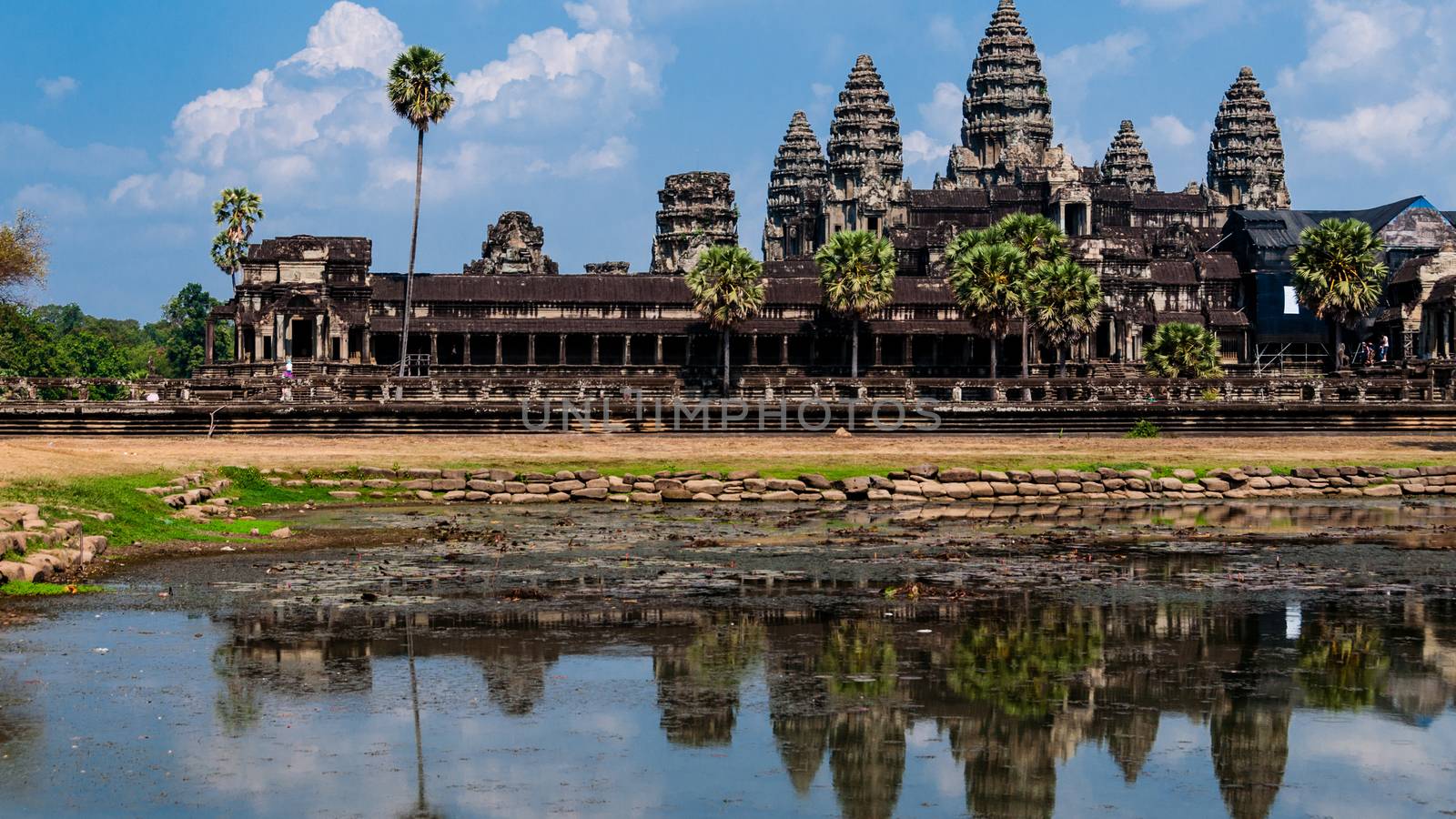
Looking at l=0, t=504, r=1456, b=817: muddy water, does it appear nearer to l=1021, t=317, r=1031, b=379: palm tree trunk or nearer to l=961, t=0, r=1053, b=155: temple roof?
l=1021, t=317, r=1031, b=379: palm tree trunk

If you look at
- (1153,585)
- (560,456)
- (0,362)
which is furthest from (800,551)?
(0,362)

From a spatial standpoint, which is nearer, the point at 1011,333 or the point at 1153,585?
the point at 1153,585

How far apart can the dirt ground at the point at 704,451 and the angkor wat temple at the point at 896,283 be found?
35.0 m

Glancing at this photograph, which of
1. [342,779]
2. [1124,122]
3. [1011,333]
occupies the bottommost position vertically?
[342,779]

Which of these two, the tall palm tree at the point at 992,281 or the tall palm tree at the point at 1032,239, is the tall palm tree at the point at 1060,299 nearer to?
the tall palm tree at the point at 992,281

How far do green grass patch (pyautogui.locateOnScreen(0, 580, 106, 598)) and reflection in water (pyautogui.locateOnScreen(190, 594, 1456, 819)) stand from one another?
3.13m

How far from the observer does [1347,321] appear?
87438 millimetres

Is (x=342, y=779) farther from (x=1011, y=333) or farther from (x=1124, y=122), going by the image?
(x=1124, y=122)

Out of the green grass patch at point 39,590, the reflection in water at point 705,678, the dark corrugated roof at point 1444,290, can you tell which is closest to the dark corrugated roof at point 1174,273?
the dark corrugated roof at point 1444,290

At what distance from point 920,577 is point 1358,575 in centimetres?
628

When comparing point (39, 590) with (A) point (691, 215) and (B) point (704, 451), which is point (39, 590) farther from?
(A) point (691, 215)

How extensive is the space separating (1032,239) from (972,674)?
225ft

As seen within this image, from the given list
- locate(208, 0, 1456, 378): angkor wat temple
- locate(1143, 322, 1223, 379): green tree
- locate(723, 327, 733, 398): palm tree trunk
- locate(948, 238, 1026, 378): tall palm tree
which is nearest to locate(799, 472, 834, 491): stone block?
locate(948, 238, 1026, 378): tall palm tree

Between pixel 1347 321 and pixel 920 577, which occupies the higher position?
pixel 1347 321
